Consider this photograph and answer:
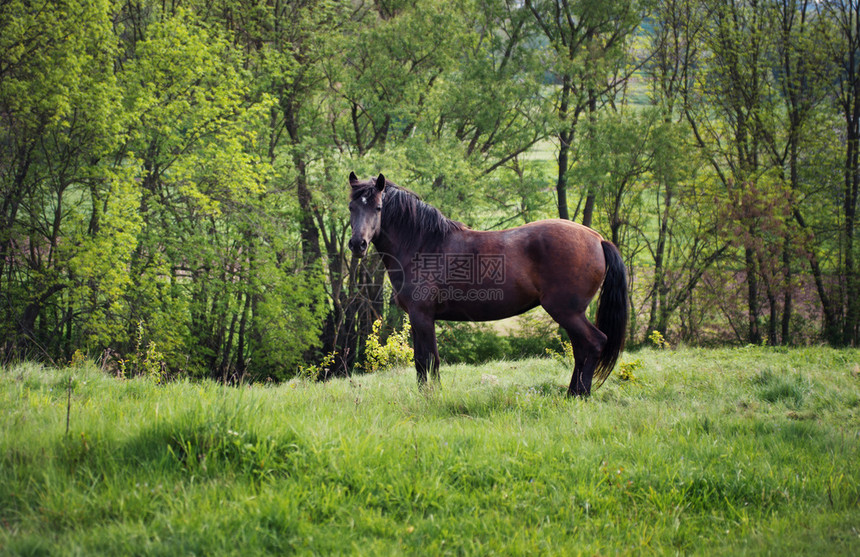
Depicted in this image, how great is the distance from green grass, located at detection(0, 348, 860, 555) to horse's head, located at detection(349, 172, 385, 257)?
1975mm

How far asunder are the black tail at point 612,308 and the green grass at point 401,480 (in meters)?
1.43

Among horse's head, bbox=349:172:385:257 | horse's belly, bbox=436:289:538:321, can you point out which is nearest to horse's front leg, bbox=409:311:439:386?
horse's belly, bbox=436:289:538:321

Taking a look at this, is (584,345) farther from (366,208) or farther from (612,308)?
(366,208)

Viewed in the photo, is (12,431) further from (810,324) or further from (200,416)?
(810,324)

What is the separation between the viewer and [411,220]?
6.52 m

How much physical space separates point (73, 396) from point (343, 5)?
774 inches

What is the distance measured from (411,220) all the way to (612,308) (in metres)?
2.64

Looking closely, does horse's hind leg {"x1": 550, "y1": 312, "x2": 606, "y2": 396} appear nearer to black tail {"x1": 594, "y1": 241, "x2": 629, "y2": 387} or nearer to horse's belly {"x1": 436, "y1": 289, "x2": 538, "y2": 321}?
black tail {"x1": 594, "y1": 241, "x2": 629, "y2": 387}

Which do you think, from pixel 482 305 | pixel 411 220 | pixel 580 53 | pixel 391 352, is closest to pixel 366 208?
pixel 411 220

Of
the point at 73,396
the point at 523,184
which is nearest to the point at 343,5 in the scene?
the point at 523,184

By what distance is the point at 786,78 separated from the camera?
18.7m

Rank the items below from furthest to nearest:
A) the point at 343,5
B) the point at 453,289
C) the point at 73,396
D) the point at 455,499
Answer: the point at 343,5 < the point at 453,289 < the point at 73,396 < the point at 455,499

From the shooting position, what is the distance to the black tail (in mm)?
6387

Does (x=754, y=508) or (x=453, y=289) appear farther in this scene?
(x=453, y=289)
